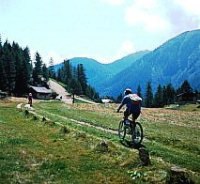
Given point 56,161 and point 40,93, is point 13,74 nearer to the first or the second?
point 40,93

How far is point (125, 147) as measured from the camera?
25.7 m

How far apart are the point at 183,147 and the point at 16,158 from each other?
12.8 meters

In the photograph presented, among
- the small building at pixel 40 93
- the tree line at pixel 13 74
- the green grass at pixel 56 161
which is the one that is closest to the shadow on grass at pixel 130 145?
the green grass at pixel 56 161

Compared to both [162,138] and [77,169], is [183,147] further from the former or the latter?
[77,169]

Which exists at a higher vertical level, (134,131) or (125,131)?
(134,131)

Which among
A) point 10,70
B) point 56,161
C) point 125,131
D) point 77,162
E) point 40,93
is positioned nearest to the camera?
point 77,162

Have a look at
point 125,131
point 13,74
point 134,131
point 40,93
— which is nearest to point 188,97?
point 40,93

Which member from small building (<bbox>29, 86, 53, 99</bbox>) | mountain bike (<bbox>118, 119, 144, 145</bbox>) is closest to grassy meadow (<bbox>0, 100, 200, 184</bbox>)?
mountain bike (<bbox>118, 119, 144, 145</bbox>)

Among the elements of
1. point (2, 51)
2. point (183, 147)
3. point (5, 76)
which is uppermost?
point (2, 51)

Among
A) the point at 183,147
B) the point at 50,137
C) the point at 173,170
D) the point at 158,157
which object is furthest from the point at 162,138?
the point at 173,170

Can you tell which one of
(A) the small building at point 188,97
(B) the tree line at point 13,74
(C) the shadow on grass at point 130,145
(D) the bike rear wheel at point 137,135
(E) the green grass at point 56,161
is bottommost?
(E) the green grass at point 56,161

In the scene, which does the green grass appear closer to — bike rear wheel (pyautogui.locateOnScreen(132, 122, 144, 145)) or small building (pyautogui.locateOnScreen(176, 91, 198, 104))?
bike rear wheel (pyautogui.locateOnScreen(132, 122, 144, 145))

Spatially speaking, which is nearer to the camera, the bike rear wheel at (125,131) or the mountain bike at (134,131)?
the mountain bike at (134,131)

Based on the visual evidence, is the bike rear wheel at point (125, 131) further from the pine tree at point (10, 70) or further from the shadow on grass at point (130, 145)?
the pine tree at point (10, 70)
